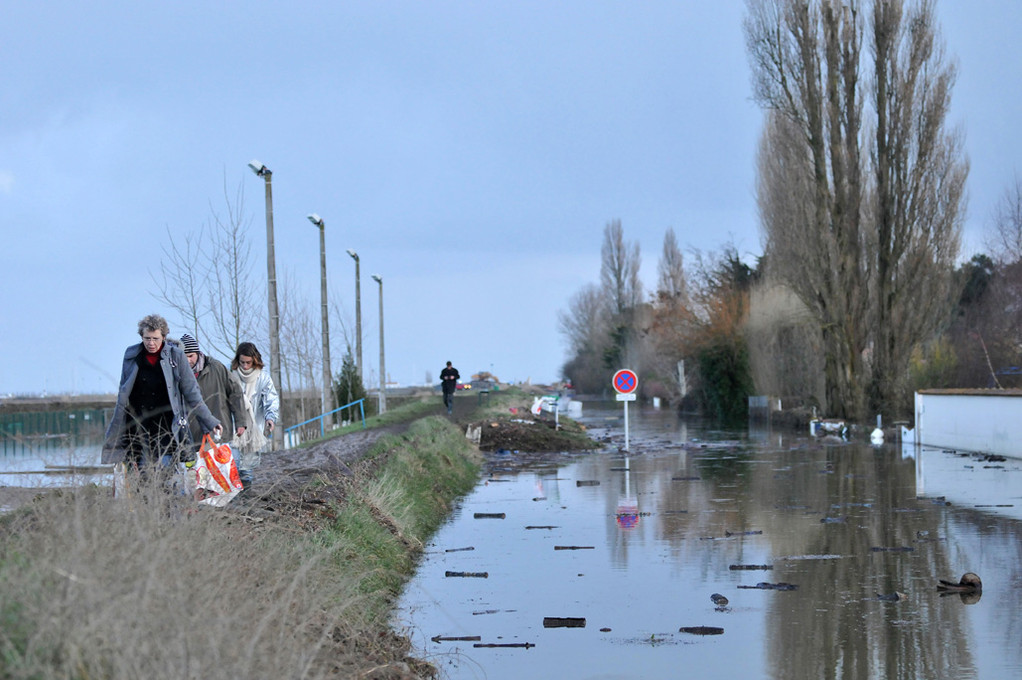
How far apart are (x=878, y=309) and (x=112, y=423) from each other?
100ft

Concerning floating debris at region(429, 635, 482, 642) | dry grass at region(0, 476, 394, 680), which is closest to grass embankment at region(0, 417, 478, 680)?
dry grass at region(0, 476, 394, 680)

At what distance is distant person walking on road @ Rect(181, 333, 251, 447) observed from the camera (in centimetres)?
941

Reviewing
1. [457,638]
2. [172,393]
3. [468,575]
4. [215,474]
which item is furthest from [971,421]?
[172,393]

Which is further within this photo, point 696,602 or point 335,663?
point 696,602

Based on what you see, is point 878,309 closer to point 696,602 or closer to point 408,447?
point 408,447

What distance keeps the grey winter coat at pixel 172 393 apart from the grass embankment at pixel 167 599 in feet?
3.88

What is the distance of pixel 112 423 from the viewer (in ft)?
27.7

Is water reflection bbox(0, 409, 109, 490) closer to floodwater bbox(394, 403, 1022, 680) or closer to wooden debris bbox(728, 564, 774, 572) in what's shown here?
floodwater bbox(394, 403, 1022, 680)

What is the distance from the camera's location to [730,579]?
10.5 metres

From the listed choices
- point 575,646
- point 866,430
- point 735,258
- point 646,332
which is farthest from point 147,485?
point 646,332

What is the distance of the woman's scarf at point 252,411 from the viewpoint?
34.1 feet

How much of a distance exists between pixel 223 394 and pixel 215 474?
141cm

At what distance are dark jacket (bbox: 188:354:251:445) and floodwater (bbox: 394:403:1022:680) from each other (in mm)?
2134

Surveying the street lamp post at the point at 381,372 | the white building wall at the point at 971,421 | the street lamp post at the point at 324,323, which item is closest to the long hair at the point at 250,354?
the white building wall at the point at 971,421
